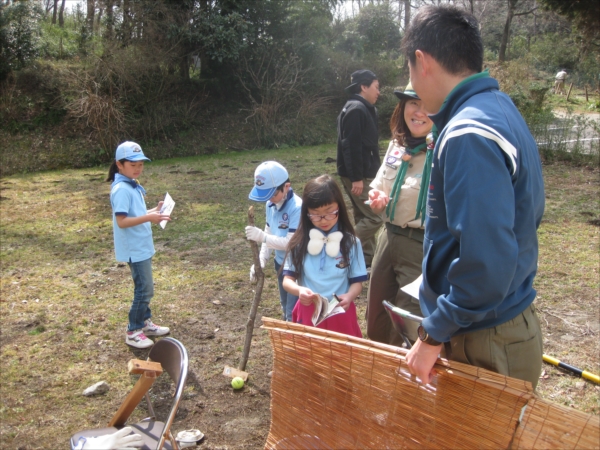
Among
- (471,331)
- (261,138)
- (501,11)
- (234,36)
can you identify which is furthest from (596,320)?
(501,11)

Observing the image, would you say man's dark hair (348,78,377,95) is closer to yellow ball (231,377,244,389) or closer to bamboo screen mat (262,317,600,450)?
yellow ball (231,377,244,389)

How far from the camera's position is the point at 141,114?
53.1ft

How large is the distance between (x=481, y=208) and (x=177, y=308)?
4029 millimetres

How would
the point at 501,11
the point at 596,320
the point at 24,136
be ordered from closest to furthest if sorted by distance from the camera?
the point at 596,320 → the point at 24,136 → the point at 501,11

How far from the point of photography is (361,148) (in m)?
5.55

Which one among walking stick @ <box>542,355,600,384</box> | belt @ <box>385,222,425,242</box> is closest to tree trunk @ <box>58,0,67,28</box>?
belt @ <box>385,222,425,242</box>

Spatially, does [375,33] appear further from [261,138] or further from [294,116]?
[261,138]

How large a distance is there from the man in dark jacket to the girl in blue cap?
2.19 m

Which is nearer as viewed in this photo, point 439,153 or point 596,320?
point 439,153

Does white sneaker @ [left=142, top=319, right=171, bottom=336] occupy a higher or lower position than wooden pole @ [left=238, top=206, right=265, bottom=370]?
lower

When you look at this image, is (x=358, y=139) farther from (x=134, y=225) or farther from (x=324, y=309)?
(x=324, y=309)

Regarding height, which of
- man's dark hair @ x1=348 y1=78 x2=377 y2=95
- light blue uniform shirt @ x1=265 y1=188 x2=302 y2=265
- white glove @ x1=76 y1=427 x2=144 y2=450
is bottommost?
white glove @ x1=76 y1=427 x2=144 y2=450

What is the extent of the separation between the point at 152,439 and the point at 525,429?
1.64 meters

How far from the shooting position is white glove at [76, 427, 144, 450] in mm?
2188
